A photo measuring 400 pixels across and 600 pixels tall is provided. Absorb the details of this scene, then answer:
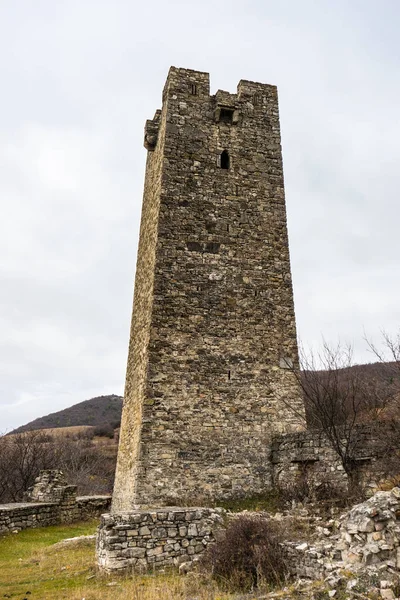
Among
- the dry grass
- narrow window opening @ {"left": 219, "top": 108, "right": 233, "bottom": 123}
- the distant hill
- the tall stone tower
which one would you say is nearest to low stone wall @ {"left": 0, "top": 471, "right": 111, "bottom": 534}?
the dry grass

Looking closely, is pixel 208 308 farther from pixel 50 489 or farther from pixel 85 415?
pixel 85 415

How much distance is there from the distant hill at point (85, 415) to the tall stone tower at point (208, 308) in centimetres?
5317

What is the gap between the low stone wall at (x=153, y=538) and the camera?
771 cm

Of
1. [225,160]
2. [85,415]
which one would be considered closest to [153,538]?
[225,160]

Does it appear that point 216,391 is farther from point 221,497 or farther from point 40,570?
point 40,570

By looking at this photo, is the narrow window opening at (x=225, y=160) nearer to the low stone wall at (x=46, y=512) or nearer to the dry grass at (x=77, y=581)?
the dry grass at (x=77, y=581)

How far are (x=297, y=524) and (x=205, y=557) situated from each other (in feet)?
5.13

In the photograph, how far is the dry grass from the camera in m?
6.23

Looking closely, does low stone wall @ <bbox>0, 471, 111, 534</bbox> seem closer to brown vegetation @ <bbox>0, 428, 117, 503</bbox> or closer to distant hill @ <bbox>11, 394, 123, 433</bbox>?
brown vegetation @ <bbox>0, 428, 117, 503</bbox>

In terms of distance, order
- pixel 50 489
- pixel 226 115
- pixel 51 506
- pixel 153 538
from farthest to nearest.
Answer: pixel 50 489 → pixel 226 115 → pixel 51 506 → pixel 153 538

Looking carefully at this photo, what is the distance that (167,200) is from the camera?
1324 cm

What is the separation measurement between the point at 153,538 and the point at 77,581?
4.19ft

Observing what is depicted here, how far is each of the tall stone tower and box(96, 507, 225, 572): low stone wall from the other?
2.58 metres

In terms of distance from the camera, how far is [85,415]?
73.1 m
